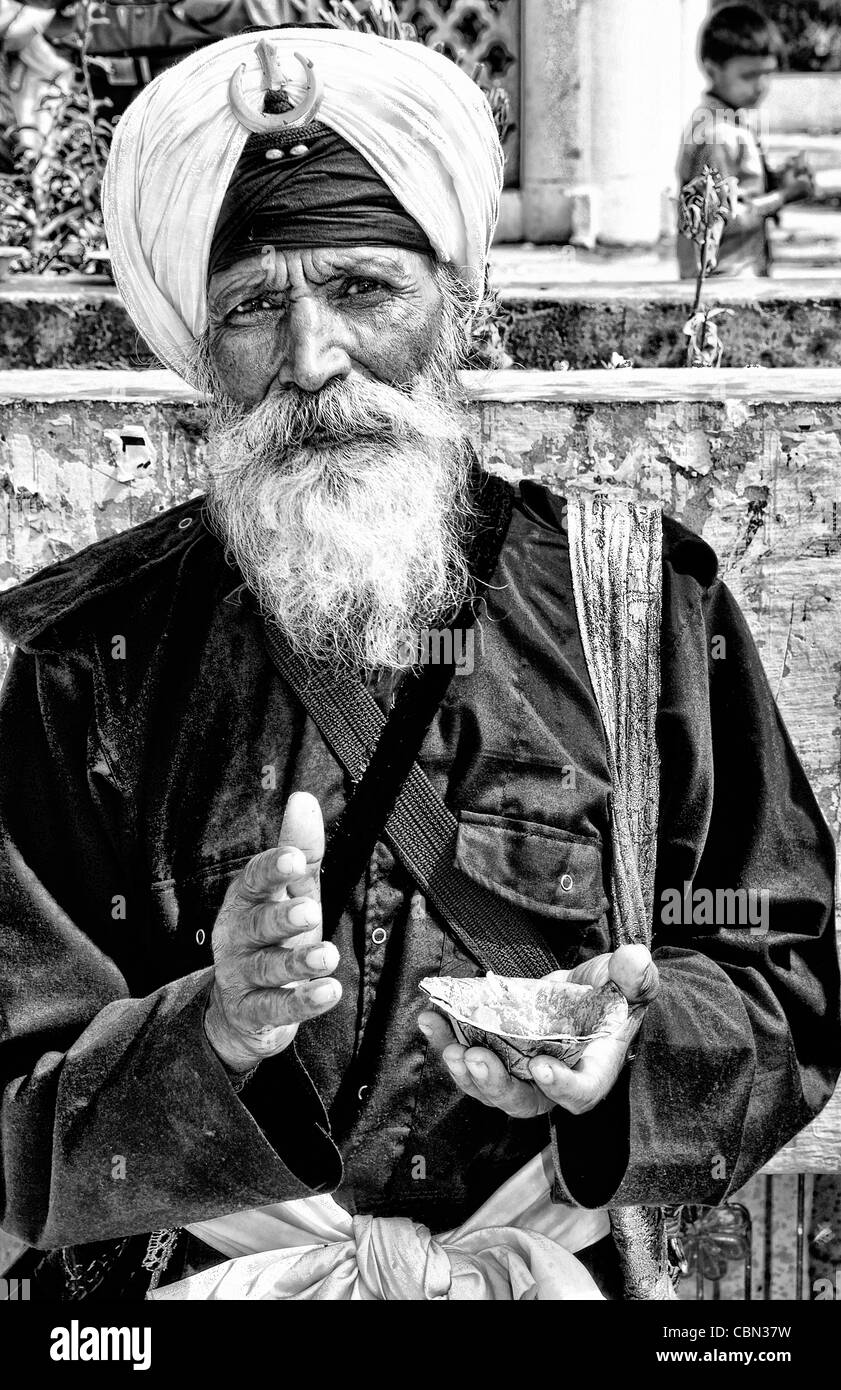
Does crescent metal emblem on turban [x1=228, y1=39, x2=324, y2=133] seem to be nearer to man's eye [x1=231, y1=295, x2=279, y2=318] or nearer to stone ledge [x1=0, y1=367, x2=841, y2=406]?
man's eye [x1=231, y1=295, x2=279, y2=318]

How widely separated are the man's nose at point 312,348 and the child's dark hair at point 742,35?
1746 millimetres

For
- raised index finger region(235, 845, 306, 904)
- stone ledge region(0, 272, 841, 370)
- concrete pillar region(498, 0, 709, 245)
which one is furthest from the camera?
concrete pillar region(498, 0, 709, 245)

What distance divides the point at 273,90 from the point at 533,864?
1165 mm

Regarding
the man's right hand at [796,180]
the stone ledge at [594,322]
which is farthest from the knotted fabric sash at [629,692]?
the man's right hand at [796,180]

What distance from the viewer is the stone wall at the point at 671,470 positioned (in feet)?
9.37

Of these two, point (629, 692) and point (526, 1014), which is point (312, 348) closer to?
point (629, 692)

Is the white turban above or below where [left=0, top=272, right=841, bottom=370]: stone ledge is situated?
above

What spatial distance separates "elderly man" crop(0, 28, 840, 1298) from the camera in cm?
247

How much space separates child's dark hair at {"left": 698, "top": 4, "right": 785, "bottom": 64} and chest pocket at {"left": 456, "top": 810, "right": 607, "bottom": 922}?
6.83 ft

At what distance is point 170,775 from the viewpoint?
8.41 ft

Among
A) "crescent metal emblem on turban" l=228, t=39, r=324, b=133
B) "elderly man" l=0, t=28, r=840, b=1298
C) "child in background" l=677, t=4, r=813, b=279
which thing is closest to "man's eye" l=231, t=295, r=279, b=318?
"elderly man" l=0, t=28, r=840, b=1298
